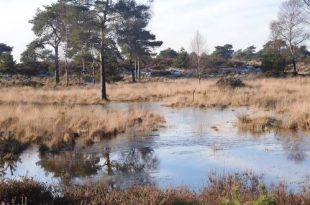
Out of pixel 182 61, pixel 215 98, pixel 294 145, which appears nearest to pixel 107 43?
pixel 215 98

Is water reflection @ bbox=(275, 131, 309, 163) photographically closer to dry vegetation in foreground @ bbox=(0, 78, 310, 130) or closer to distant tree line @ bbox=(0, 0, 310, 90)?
dry vegetation in foreground @ bbox=(0, 78, 310, 130)

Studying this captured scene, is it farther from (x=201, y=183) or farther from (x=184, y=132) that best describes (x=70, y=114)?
(x=201, y=183)

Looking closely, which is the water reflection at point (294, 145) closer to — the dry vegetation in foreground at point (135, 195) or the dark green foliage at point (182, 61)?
the dry vegetation in foreground at point (135, 195)

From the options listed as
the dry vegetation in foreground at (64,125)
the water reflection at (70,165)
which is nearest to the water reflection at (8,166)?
the water reflection at (70,165)

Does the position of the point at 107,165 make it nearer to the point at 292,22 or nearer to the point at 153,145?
the point at 153,145

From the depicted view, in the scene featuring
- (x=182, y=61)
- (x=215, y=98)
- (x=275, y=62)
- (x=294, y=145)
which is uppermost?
(x=182, y=61)

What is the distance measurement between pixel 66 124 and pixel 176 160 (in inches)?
241

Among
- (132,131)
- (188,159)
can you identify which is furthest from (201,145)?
(132,131)

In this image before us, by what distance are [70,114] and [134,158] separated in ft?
22.7

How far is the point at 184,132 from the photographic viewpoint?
56.6 feet

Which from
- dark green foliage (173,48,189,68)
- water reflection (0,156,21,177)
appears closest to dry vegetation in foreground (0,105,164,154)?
water reflection (0,156,21,177)

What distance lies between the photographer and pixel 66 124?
17.2 meters

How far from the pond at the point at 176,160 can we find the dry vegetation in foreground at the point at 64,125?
0.70 meters

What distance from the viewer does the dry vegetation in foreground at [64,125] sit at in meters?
14.8
